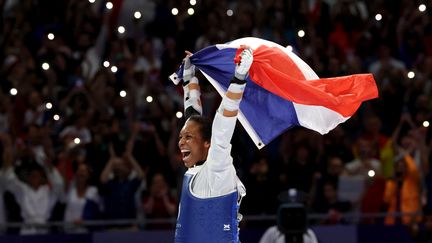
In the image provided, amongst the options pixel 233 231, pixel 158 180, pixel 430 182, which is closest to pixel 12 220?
pixel 158 180

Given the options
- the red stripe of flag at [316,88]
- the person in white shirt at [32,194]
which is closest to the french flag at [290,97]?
the red stripe of flag at [316,88]

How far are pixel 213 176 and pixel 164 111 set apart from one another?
784 centimetres

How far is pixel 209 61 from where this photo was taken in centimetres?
943

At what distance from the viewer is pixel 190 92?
9352 millimetres

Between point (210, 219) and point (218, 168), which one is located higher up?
point (218, 168)

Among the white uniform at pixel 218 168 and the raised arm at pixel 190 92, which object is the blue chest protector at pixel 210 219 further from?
the raised arm at pixel 190 92

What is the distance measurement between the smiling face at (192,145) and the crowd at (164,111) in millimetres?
4805

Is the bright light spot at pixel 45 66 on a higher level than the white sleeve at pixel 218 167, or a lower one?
higher

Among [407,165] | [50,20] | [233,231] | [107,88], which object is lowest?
[233,231]

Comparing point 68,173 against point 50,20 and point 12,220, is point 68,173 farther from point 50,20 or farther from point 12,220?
point 50,20

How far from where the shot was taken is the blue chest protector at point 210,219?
8.21 metres

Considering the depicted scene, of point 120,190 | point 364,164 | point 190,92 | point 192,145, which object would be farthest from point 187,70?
point 364,164

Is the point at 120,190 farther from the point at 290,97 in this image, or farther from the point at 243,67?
the point at 243,67

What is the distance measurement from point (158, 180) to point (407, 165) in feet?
9.55
